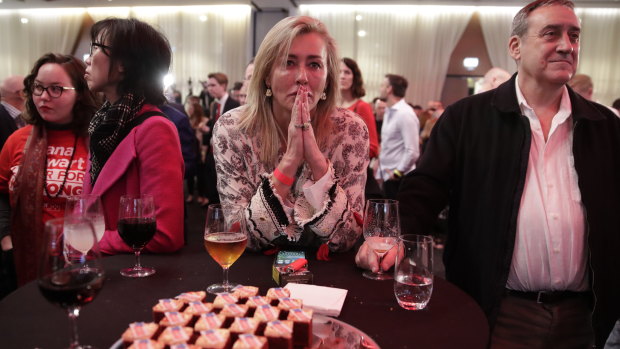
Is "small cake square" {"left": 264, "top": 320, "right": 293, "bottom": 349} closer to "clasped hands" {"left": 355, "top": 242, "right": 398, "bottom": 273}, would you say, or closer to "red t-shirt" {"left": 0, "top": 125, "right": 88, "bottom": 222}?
"clasped hands" {"left": 355, "top": 242, "right": 398, "bottom": 273}

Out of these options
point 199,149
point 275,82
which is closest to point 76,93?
point 275,82

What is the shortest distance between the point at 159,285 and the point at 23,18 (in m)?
13.0

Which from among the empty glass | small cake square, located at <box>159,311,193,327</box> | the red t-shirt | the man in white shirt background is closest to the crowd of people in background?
the red t-shirt

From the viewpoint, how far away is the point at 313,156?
158 cm

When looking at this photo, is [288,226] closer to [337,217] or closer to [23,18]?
[337,217]

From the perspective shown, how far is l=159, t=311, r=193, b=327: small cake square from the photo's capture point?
800 mm

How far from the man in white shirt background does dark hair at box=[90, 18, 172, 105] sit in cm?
327

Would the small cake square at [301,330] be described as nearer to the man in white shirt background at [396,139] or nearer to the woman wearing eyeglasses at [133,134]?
the woman wearing eyeglasses at [133,134]

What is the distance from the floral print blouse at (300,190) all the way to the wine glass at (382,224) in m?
0.18

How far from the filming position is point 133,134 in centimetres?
165

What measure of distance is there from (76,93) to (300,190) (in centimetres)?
139

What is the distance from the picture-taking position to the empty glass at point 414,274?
3.40 feet

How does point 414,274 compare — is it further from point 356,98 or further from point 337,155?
point 356,98

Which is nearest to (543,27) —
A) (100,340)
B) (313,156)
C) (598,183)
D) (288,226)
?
(598,183)
